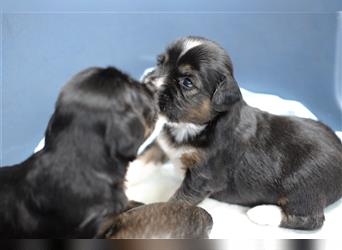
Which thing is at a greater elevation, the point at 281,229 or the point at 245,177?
the point at 245,177

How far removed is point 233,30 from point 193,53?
0.49m

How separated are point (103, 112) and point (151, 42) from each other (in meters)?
0.97

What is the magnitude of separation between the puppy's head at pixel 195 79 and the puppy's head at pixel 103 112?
376 mm

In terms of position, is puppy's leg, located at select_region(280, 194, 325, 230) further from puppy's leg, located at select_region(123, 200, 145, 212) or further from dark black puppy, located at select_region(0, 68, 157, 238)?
dark black puppy, located at select_region(0, 68, 157, 238)

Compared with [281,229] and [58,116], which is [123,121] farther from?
[281,229]

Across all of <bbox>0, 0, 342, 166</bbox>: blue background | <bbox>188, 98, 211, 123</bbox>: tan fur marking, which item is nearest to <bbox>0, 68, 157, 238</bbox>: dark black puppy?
<bbox>188, 98, 211, 123</bbox>: tan fur marking

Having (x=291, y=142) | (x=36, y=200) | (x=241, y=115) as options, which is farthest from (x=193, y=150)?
(x=36, y=200)

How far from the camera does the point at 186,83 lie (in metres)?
2.30

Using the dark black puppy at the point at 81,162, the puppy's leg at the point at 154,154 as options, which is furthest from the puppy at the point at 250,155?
the dark black puppy at the point at 81,162

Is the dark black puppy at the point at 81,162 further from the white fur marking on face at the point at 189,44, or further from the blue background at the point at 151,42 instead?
the blue background at the point at 151,42

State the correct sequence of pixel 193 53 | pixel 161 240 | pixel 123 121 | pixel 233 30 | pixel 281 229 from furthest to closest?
pixel 233 30 < pixel 281 229 < pixel 193 53 < pixel 161 240 < pixel 123 121

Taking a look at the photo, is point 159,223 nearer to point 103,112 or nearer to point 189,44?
point 103,112

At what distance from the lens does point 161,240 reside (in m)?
2.04

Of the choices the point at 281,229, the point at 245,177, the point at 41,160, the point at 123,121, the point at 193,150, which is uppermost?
the point at 123,121
